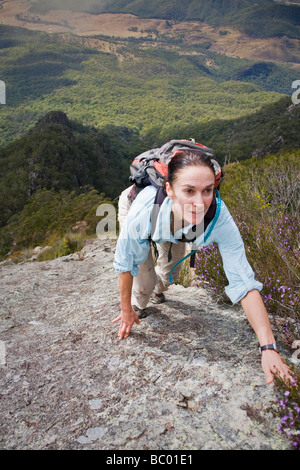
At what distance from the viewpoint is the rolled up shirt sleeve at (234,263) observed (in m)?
1.96

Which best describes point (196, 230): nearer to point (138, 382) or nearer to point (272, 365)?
point (272, 365)

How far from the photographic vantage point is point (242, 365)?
2.08 meters

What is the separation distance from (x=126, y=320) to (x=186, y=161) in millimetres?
1211

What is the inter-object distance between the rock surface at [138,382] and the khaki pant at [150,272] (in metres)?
0.22

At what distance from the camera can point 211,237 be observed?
6.63 feet

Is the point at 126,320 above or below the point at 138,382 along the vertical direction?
above

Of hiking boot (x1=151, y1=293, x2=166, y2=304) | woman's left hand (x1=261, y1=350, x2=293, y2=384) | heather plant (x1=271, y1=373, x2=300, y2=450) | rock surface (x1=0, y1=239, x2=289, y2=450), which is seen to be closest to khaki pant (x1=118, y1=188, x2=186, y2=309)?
hiking boot (x1=151, y1=293, x2=166, y2=304)

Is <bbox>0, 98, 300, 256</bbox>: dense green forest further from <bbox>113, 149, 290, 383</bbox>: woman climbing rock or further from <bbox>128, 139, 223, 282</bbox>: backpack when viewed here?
<bbox>113, 149, 290, 383</bbox>: woman climbing rock

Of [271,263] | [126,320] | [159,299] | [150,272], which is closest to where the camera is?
[126,320]

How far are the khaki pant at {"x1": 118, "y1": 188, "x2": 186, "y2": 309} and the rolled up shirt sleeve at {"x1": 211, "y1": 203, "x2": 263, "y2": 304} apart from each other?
668mm

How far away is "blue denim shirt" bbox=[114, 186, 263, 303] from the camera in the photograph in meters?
1.96

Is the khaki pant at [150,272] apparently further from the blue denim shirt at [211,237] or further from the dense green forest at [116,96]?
the dense green forest at [116,96]

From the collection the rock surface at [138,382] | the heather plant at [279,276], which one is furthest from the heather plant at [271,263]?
the rock surface at [138,382]

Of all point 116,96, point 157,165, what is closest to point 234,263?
point 157,165
